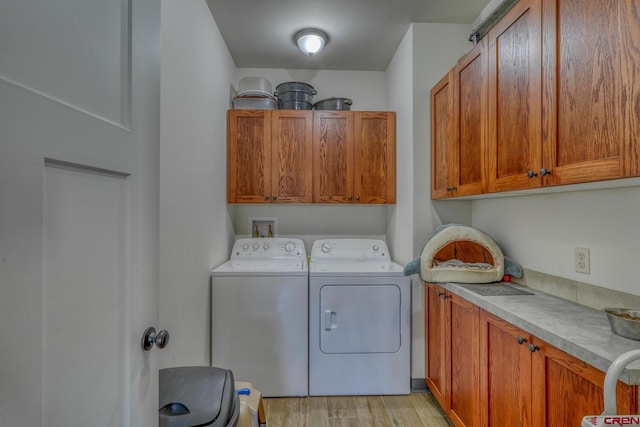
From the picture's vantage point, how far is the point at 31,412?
0.53 m

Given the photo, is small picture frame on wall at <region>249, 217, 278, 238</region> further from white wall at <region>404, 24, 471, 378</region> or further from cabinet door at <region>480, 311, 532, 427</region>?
cabinet door at <region>480, 311, 532, 427</region>

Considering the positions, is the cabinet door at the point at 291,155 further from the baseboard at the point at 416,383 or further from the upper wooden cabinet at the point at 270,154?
the baseboard at the point at 416,383

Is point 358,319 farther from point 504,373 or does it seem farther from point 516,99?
point 516,99

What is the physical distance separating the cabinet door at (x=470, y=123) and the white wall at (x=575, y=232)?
0.31 m

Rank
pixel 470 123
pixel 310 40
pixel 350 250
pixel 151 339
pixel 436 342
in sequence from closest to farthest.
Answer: pixel 151 339 < pixel 470 123 < pixel 436 342 < pixel 310 40 < pixel 350 250

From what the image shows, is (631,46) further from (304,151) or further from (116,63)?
(304,151)

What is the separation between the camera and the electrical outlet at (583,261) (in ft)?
4.72

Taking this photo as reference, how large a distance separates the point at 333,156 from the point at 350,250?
0.85m

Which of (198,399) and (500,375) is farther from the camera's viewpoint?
(500,375)

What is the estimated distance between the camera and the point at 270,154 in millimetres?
2822

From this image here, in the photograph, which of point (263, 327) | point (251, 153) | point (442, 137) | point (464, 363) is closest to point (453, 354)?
point (464, 363)

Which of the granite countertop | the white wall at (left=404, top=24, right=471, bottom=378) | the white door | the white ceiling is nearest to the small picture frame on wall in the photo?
the white wall at (left=404, top=24, right=471, bottom=378)

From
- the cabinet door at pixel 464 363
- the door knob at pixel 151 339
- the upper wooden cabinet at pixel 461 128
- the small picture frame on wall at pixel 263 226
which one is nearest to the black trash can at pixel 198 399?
the door knob at pixel 151 339

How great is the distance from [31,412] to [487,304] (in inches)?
61.2
